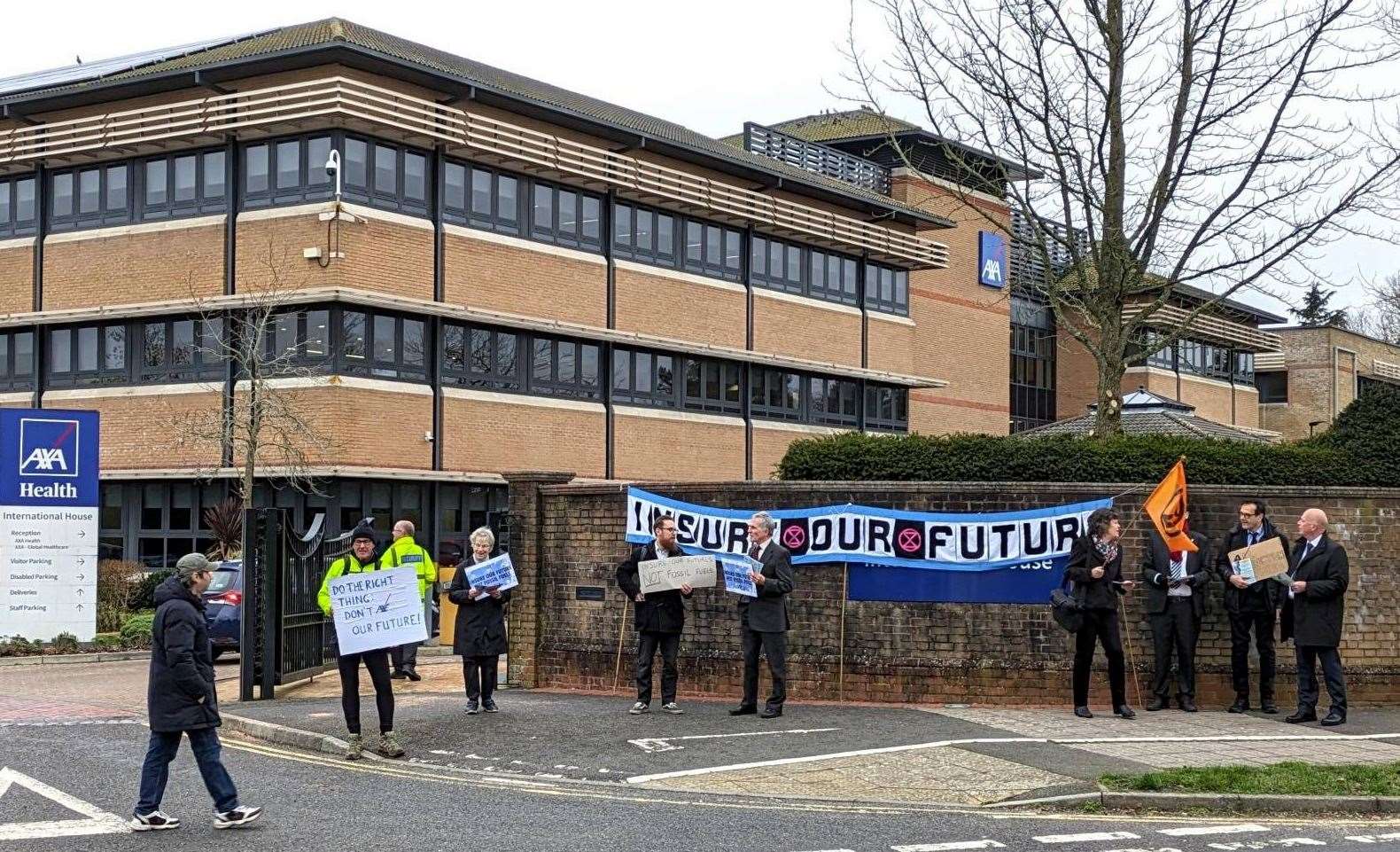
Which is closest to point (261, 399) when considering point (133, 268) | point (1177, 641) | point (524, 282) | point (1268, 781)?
point (133, 268)

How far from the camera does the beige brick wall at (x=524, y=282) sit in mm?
32719

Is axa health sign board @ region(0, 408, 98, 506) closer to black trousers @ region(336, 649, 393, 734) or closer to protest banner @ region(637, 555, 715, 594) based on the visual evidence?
protest banner @ region(637, 555, 715, 594)

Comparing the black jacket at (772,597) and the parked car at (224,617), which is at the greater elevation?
the black jacket at (772,597)

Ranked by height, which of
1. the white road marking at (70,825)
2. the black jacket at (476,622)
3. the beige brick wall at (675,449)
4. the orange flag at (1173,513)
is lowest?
the white road marking at (70,825)

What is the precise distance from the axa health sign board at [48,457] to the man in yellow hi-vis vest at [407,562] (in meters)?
7.03

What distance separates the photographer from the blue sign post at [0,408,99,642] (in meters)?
22.3

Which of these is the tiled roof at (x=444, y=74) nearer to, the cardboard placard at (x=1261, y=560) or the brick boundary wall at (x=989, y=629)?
the brick boundary wall at (x=989, y=629)

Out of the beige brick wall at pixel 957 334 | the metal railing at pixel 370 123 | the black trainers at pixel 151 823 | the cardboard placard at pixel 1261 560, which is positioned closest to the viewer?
the black trainers at pixel 151 823

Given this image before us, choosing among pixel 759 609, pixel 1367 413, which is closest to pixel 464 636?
pixel 759 609

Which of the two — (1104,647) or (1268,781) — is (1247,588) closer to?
(1104,647)

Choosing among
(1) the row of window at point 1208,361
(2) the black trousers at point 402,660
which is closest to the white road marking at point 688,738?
(2) the black trousers at point 402,660

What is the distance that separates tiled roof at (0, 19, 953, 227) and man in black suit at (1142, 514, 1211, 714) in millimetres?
20577

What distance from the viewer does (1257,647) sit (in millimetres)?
14570

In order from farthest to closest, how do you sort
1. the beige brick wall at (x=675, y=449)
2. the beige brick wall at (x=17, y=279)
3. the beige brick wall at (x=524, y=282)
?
the beige brick wall at (x=675, y=449) → the beige brick wall at (x=17, y=279) → the beige brick wall at (x=524, y=282)
